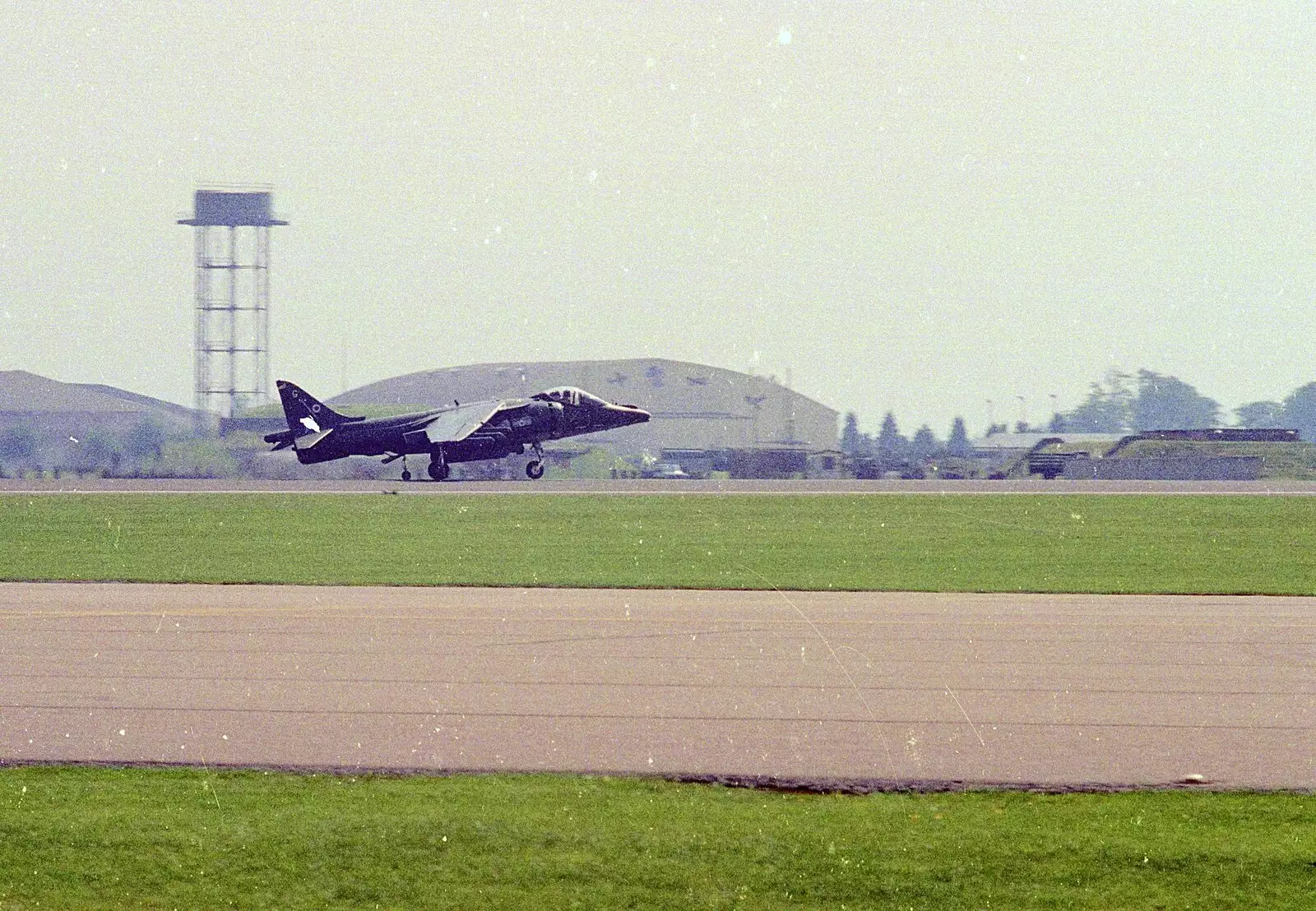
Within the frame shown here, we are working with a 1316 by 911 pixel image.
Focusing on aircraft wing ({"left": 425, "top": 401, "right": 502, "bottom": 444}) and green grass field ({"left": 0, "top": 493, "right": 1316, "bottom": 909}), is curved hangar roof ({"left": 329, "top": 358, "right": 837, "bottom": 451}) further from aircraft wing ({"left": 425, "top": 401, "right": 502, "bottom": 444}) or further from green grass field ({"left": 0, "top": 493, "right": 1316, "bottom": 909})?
green grass field ({"left": 0, "top": 493, "right": 1316, "bottom": 909})

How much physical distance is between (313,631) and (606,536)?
61.0 ft

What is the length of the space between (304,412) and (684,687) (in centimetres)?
6111

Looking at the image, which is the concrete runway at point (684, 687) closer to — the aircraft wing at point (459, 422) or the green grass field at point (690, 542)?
the green grass field at point (690, 542)

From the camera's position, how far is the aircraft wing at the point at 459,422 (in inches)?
2625

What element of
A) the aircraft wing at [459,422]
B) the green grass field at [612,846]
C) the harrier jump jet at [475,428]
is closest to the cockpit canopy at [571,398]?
the harrier jump jet at [475,428]

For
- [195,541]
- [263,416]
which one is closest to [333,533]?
[195,541]

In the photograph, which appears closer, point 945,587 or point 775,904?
point 775,904

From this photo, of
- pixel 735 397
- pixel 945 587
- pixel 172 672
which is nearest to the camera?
pixel 172 672

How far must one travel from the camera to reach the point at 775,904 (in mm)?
7266

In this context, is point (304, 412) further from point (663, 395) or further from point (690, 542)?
point (663, 395)

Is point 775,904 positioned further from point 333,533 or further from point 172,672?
point 333,533

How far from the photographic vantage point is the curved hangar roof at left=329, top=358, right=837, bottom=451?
5930 inches

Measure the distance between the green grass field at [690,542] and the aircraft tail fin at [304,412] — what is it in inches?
694

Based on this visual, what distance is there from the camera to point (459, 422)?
6794 cm
